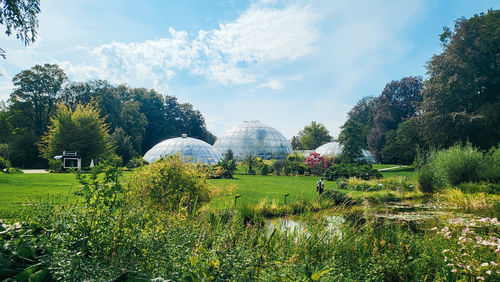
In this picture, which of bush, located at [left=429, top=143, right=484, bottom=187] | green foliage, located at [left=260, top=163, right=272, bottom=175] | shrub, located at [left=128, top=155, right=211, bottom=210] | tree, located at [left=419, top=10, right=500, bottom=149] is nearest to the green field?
shrub, located at [left=128, top=155, right=211, bottom=210]

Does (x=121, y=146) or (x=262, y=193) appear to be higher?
(x=121, y=146)

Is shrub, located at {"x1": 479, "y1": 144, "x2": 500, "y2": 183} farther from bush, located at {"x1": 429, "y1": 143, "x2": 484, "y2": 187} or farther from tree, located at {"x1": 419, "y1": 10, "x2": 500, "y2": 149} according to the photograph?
tree, located at {"x1": 419, "y1": 10, "x2": 500, "y2": 149}

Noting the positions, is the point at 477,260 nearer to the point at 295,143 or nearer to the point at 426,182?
the point at 426,182

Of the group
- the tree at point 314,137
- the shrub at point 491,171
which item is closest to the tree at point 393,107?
the tree at point 314,137

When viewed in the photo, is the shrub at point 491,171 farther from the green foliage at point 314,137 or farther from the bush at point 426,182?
the green foliage at point 314,137

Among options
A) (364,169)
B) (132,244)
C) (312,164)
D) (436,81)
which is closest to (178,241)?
(132,244)

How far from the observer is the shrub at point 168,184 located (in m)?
6.88

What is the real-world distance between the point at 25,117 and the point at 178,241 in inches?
1743

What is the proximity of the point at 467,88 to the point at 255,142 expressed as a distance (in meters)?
26.0

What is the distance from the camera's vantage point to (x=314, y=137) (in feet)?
181

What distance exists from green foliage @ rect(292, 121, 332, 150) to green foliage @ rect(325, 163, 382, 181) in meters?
31.5

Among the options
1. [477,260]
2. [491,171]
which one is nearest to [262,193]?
[477,260]

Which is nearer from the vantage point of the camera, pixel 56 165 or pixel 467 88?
pixel 56 165

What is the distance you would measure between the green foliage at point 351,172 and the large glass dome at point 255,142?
20835 mm
